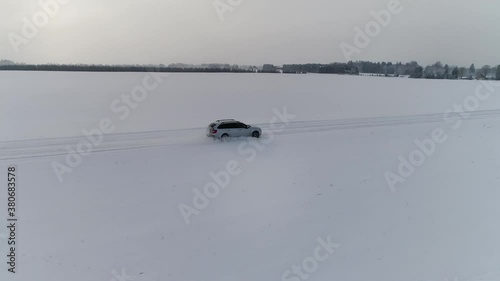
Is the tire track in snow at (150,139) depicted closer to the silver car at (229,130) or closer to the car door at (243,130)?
the silver car at (229,130)

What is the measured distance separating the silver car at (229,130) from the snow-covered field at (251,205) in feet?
1.89

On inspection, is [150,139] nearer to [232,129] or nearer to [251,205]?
[232,129]

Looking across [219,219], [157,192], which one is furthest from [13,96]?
[219,219]

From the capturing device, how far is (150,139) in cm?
1641

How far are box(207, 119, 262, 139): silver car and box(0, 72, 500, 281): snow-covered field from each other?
577 mm

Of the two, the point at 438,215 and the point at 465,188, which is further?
the point at 465,188

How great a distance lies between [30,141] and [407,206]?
16.6m

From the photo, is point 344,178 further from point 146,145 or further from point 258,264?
point 146,145

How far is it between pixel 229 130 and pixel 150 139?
4212 mm

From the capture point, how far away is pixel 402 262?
21.6 ft

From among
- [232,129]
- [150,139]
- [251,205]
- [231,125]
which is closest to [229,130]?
[232,129]

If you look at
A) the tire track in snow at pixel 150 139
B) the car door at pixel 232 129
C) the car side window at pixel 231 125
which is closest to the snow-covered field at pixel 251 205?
the tire track in snow at pixel 150 139

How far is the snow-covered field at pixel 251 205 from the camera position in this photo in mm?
6430

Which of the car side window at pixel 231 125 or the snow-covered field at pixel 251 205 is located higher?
the car side window at pixel 231 125
